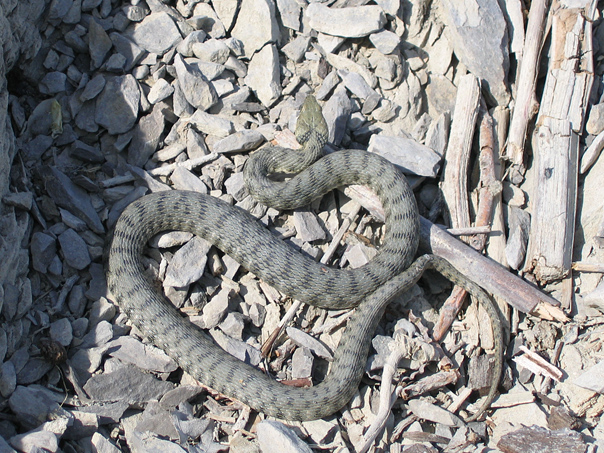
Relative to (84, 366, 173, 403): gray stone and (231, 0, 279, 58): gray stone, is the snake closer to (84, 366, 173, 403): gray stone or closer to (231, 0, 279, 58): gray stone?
(84, 366, 173, 403): gray stone

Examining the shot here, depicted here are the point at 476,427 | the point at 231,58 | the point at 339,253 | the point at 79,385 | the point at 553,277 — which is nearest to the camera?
the point at 79,385

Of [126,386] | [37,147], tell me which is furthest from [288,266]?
[37,147]

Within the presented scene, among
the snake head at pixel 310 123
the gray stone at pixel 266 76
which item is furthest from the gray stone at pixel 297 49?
the snake head at pixel 310 123

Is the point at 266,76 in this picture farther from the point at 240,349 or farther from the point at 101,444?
the point at 101,444

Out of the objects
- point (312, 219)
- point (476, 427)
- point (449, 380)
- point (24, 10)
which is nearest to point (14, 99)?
point (24, 10)

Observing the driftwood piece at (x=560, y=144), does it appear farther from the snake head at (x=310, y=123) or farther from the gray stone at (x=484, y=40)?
the snake head at (x=310, y=123)

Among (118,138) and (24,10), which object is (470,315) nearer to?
(118,138)

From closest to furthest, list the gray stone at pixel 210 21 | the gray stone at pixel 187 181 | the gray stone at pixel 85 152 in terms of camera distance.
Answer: the gray stone at pixel 85 152
the gray stone at pixel 187 181
the gray stone at pixel 210 21
